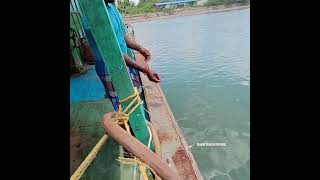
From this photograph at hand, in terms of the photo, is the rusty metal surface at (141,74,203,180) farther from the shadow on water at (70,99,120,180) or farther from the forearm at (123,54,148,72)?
the forearm at (123,54,148,72)

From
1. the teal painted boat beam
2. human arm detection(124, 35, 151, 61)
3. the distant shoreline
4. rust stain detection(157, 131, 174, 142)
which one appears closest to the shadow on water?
rust stain detection(157, 131, 174, 142)

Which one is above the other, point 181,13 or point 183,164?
point 183,164

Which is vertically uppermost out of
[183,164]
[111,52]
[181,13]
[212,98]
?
[111,52]

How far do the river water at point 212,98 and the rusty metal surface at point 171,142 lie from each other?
1.43 metres

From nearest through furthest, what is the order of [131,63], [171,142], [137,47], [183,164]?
Answer: [131,63] < [183,164] < [137,47] < [171,142]

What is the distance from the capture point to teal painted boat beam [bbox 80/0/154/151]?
5.46 feet

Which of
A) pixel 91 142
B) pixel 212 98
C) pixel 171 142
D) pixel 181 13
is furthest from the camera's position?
pixel 181 13

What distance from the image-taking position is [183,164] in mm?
2688

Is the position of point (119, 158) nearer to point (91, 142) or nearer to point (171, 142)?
point (171, 142)

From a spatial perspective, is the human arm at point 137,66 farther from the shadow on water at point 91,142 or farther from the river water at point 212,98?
the river water at point 212,98

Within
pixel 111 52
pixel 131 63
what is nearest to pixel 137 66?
pixel 131 63

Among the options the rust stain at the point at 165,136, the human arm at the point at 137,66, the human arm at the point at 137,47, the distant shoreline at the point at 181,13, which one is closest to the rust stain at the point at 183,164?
the rust stain at the point at 165,136

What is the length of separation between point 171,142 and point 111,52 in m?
1.62
